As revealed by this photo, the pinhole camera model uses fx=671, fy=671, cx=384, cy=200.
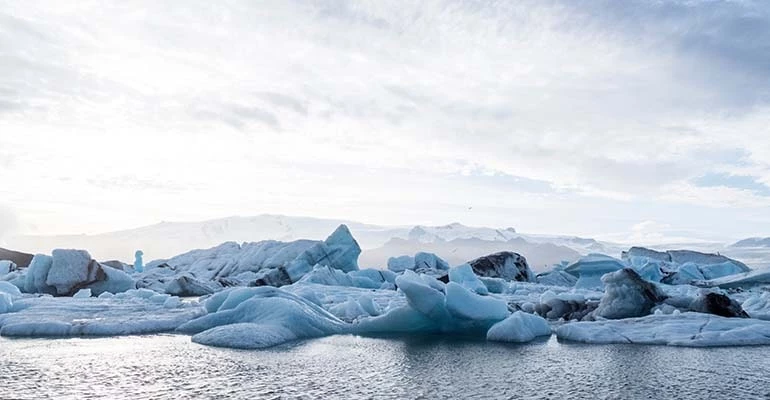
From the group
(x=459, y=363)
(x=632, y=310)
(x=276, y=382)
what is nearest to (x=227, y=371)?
(x=276, y=382)

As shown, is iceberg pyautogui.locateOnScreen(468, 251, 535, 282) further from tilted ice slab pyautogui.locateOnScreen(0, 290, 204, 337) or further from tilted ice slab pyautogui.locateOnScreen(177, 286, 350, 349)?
tilted ice slab pyautogui.locateOnScreen(177, 286, 350, 349)

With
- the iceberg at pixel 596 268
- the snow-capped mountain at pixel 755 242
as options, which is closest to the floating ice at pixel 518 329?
the iceberg at pixel 596 268

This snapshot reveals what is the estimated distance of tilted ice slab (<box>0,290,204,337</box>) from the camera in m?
14.6

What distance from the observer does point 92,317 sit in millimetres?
16438

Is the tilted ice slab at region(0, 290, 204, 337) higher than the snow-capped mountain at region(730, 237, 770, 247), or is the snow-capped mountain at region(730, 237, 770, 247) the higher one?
the snow-capped mountain at region(730, 237, 770, 247)

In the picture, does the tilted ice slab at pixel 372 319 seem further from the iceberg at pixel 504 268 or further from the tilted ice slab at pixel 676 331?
the iceberg at pixel 504 268

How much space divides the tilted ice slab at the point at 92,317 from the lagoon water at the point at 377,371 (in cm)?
127

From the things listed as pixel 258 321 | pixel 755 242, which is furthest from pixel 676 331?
pixel 755 242

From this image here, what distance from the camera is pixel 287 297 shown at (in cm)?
1566

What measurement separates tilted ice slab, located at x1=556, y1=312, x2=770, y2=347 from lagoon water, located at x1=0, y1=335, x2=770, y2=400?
1.56ft

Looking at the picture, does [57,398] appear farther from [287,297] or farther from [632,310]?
[632,310]

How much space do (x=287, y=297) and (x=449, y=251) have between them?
2795 inches

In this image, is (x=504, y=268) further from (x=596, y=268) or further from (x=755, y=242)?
(x=755, y=242)

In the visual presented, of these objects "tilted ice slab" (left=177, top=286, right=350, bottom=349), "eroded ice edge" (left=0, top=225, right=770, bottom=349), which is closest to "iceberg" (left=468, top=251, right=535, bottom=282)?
"eroded ice edge" (left=0, top=225, right=770, bottom=349)
